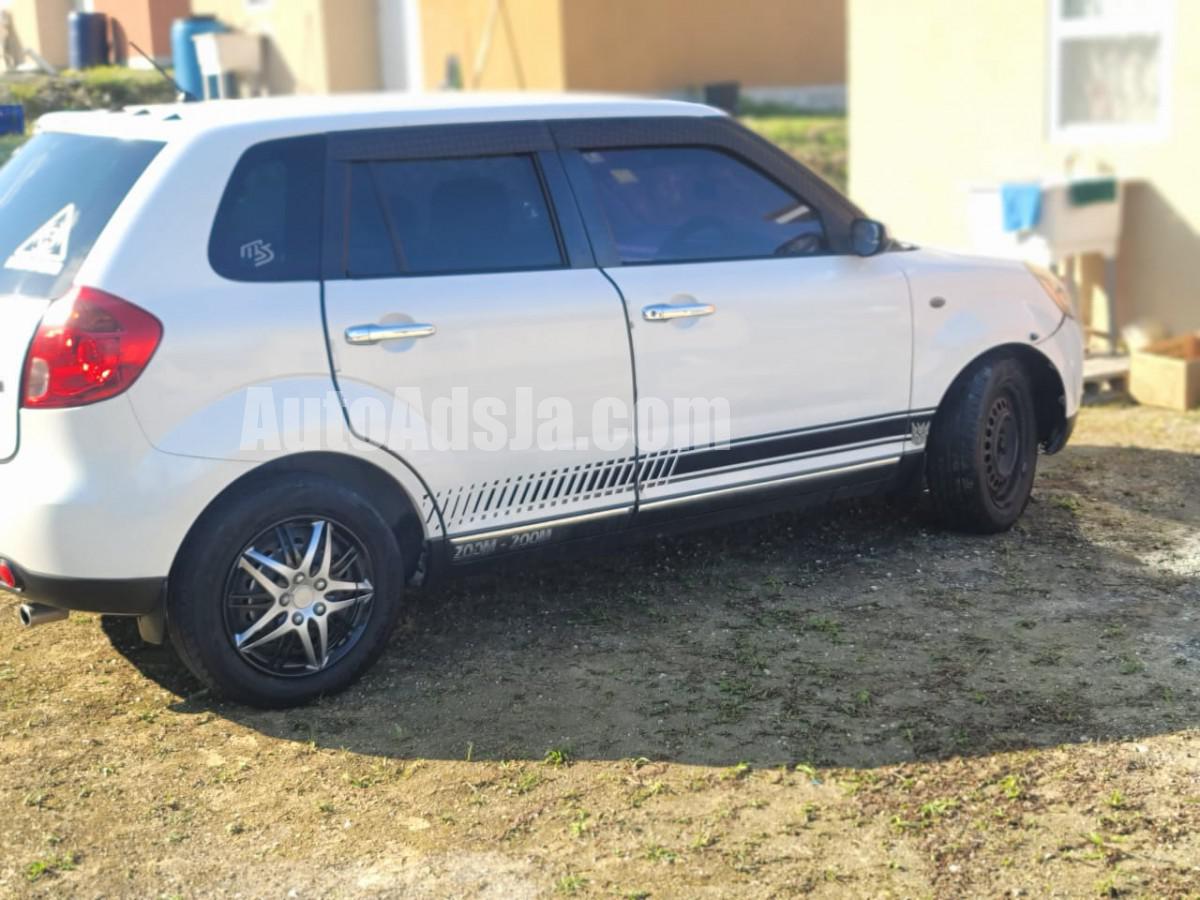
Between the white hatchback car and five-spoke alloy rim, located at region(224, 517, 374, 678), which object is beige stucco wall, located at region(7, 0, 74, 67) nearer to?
the white hatchback car

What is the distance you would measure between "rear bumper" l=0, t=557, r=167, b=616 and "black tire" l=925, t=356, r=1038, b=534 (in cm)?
318

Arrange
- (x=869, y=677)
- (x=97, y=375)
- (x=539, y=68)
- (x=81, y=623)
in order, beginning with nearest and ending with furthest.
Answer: (x=97, y=375) < (x=869, y=677) < (x=81, y=623) < (x=539, y=68)

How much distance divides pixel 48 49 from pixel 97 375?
704cm

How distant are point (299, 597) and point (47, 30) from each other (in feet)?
23.6

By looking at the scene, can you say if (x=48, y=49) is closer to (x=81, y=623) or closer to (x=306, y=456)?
Answer: (x=81, y=623)

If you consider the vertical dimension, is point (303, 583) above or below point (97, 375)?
below

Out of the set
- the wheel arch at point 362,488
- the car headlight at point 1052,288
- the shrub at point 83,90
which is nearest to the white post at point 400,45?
the shrub at point 83,90

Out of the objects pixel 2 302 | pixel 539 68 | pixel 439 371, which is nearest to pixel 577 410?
pixel 439 371

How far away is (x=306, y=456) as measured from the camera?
4.64 m

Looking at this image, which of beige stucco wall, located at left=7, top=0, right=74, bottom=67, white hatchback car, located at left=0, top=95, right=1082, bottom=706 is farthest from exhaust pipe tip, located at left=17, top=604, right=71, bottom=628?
beige stucco wall, located at left=7, top=0, right=74, bottom=67

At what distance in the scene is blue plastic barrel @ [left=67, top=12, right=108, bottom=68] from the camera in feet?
33.0

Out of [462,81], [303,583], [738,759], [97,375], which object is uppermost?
[462,81]

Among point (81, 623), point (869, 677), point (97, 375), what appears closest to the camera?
point (97, 375)

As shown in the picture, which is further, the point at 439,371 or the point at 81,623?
the point at 81,623
